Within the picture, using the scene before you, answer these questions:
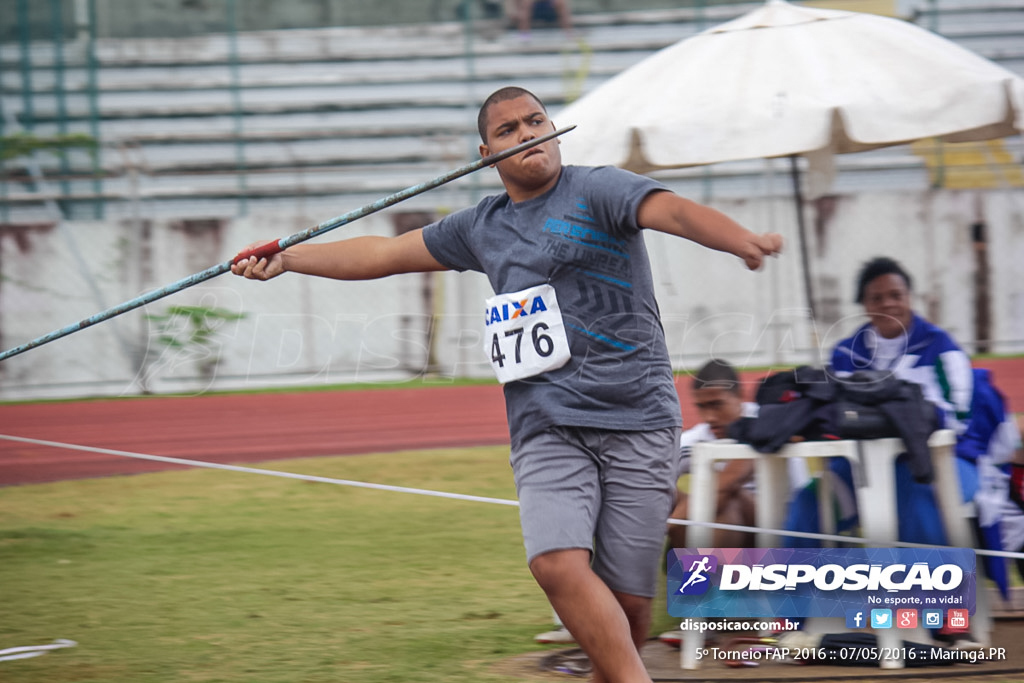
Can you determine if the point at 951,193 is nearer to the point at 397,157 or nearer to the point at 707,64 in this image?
the point at 397,157


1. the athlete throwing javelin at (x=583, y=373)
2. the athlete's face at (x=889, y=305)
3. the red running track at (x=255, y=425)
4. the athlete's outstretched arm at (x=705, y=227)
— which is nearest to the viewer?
the athlete's outstretched arm at (x=705, y=227)

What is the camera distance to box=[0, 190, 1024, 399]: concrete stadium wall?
1264 centimetres

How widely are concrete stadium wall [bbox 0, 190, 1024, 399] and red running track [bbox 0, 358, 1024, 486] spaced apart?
497 mm

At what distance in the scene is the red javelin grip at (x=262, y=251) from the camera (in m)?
3.86

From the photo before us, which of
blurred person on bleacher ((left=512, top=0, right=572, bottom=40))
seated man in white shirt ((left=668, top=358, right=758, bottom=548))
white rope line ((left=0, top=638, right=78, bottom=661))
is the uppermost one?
blurred person on bleacher ((left=512, top=0, right=572, bottom=40))

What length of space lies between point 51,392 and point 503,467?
6088mm

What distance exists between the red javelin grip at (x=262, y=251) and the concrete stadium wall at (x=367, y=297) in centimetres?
871
